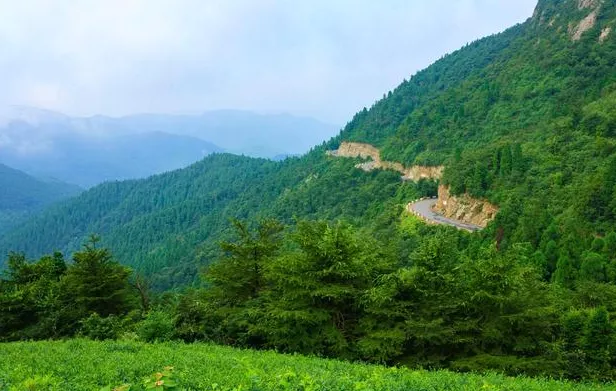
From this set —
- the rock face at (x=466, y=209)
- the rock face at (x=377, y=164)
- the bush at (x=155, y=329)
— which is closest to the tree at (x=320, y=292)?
the bush at (x=155, y=329)

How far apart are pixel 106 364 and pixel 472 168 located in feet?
125

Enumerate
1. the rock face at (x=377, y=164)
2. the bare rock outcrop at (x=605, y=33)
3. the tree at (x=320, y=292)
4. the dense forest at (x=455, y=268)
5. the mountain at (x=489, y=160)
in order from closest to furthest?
the dense forest at (x=455, y=268)
the tree at (x=320, y=292)
the mountain at (x=489, y=160)
the bare rock outcrop at (x=605, y=33)
the rock face at (x=377, y=164)

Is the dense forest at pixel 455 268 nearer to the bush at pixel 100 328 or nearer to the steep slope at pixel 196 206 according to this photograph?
the bush at pixel 100 328

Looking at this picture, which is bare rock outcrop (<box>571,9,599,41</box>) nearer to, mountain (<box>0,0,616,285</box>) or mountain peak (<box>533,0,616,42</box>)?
mountain peak (<box>533,0,616,42</box>)

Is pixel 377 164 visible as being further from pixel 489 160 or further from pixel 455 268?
pixel 455 268

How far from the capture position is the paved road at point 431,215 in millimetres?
39181

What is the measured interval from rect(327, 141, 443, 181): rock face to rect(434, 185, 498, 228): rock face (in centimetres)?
900

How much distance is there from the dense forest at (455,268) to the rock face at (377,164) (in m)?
1.48

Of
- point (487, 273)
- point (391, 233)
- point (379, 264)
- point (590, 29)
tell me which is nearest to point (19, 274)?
point (379, 264)

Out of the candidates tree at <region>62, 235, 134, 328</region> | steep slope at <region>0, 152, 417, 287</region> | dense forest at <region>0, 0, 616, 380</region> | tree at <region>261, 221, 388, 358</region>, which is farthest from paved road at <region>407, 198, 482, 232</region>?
tree at <region>62, 235, 134, 328</region>

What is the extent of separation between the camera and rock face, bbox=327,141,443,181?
58044 millimetres

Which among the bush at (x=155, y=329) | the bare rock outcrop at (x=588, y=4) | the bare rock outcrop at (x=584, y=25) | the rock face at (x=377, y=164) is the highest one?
the bare rock outcrop at (x=588, y=4)

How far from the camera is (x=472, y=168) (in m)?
42.1

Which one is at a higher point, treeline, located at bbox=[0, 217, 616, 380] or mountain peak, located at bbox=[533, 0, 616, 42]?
mountain peak, located at bbox=[533, 0, 616, 42]
